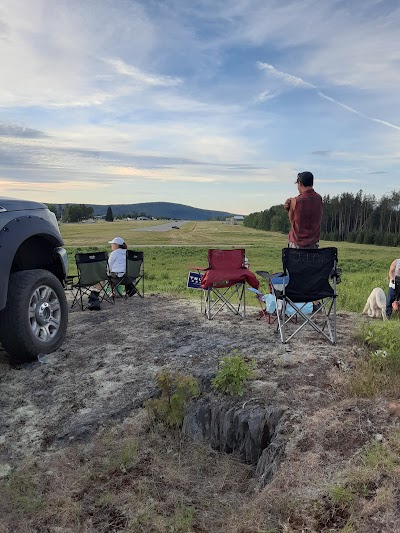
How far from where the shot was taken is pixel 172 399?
12.4ft

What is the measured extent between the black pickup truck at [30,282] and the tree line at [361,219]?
6818 cm

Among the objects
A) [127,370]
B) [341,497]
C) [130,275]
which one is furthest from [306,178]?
[341,497]

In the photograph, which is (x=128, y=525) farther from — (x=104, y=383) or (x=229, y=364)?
(x=104, y=383)

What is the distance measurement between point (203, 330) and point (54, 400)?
225 cm

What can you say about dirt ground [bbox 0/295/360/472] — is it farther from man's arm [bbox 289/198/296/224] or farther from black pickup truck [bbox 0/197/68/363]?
man's arm [bbox 289/198/296/224]

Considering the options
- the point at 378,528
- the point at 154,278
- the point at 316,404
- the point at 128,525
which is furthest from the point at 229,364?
the point at 154,278

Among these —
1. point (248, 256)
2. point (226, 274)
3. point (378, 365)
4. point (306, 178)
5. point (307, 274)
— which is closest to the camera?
point (378, 365)

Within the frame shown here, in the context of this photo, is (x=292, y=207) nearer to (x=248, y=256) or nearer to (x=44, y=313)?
(x=44, y=313)

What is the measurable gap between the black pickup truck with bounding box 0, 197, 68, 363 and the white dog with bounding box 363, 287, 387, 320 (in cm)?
424

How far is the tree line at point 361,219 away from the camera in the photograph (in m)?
70.3

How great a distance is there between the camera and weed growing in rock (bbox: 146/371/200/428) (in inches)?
148

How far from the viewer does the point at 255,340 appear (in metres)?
5.35

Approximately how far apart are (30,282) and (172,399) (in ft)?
6.93

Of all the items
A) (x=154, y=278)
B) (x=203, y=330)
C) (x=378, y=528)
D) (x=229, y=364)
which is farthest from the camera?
(x=154, y=278)
